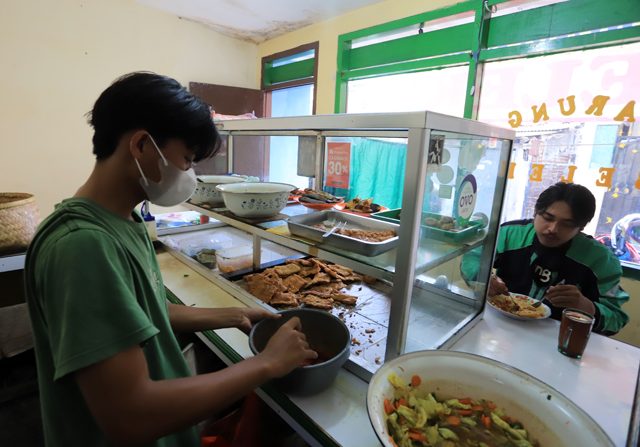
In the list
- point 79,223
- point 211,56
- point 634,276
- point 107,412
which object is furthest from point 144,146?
point 211,56

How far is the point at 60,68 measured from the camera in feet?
11.8

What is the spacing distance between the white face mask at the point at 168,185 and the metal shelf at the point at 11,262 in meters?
1.99

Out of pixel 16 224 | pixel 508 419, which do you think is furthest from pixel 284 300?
pixel 16 224

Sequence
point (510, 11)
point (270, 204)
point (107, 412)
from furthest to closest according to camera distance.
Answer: point (510, 11) < point (270, 204) < point (107, 412)

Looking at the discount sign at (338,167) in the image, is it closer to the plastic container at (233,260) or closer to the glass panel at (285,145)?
the plastic container at (233,260)

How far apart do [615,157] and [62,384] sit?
10.6 feet

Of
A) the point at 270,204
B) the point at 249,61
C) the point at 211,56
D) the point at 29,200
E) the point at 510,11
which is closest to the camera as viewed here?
the point at 270,204

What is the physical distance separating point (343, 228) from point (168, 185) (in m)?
0.74

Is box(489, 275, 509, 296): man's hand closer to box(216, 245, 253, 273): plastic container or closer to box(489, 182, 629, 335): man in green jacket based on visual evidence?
box(489, 182, 629, 335): man in green jacket

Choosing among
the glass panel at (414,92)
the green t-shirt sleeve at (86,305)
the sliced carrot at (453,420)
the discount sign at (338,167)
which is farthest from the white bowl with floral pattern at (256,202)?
the glass panel at (414,92)

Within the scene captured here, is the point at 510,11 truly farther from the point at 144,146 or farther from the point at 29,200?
the point at 29,200

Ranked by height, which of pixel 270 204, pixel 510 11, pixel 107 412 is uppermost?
pixel 510 11

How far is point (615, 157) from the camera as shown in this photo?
2.38 metres

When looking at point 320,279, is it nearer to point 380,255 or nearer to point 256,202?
point 256,202
